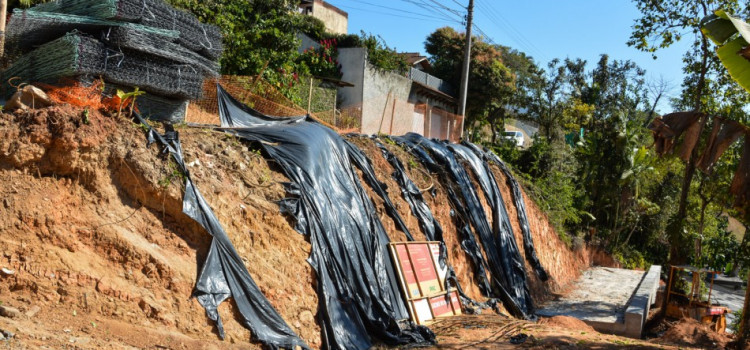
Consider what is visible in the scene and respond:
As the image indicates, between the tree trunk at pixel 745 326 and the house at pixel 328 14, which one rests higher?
the house at pixel 328 14

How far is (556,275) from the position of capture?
65.8ft

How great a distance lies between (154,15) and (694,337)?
1266 centimetres

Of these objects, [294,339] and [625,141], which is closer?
[294,339]

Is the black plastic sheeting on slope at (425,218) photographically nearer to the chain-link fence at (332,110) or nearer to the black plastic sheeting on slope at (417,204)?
the black plastic sheeting on slope at (417,204)

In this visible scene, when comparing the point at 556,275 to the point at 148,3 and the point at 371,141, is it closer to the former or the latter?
the point at 371,141

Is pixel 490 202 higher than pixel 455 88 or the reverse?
the reverse

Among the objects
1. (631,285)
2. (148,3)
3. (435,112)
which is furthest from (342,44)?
(148,3)

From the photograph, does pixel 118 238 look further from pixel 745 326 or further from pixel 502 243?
pixel 502 243

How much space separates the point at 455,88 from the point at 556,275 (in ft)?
47.6

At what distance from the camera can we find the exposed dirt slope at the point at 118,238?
6.40m

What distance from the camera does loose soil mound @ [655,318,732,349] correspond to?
13609mm

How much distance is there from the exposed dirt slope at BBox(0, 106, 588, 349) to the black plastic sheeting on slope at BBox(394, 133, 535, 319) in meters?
6.98

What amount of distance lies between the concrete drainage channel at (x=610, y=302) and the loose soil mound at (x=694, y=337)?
70 centimetres

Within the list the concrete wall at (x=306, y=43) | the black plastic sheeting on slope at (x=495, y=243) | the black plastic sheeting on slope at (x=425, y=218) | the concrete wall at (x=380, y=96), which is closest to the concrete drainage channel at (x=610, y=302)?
the black plastic sheeting on slope at (x=495, y=243)
